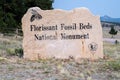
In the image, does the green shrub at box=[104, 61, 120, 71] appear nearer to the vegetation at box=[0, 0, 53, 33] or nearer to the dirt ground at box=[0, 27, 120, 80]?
the dirt ground at box=[0, 27, 120, 80]

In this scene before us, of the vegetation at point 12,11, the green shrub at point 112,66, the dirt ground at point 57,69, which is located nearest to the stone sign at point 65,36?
the dirt ground at point 57,69

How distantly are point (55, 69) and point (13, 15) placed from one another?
70.2ft

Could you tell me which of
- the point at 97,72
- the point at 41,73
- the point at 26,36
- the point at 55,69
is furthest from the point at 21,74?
the point at 26,36

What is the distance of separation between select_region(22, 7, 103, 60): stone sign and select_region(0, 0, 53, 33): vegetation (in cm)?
1630

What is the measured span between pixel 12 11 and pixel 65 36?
20344 millimetres

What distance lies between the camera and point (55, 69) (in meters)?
12.1

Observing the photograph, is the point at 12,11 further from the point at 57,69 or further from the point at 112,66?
the point at 57,69

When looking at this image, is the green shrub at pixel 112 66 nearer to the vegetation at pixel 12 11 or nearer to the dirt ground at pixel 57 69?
the dirt ground at pixel 57 69

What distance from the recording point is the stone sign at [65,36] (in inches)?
579

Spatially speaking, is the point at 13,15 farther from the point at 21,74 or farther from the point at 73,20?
the point at 21,74

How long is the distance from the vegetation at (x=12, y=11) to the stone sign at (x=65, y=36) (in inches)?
642

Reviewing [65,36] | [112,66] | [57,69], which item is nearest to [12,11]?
[65,36]

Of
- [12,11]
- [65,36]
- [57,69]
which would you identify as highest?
[12,11]

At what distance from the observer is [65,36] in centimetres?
1470
